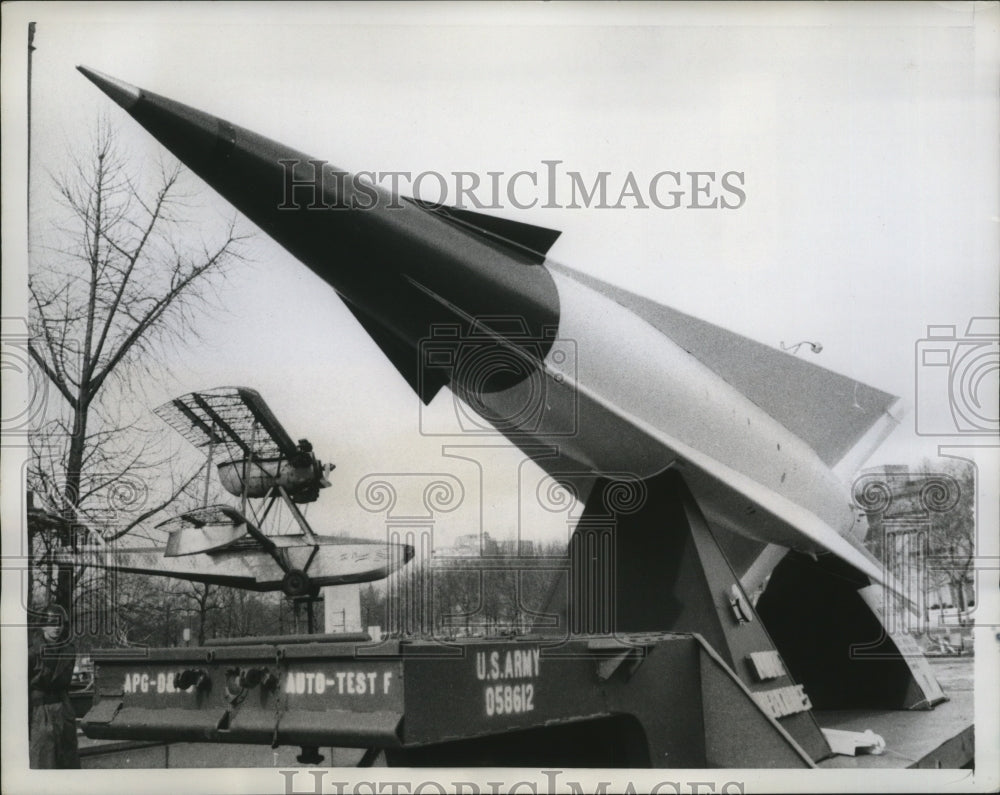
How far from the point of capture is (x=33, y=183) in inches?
159

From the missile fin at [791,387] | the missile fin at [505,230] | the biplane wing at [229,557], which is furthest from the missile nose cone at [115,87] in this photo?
the missile fin at [791,387]

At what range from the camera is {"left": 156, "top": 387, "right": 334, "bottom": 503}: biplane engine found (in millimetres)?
4230

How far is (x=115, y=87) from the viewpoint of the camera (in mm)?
3943

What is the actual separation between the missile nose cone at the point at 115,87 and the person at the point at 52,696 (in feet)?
6.10

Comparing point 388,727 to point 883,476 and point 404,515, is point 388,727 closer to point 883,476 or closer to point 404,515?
point 404,515

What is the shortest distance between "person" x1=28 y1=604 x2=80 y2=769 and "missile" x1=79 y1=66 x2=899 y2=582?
1.61 metres

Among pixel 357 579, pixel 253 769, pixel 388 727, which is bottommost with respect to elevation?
pixel 253 769

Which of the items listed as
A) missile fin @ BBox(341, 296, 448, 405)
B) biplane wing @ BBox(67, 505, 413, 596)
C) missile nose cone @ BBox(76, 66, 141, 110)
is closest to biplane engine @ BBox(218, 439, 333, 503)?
biplane wing @ BBox(67, 505, 413, 596)

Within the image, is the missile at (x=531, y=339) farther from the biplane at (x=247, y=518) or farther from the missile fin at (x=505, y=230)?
the biplane at (x=247, y=518)

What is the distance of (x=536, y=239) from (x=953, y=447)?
5.84 ft

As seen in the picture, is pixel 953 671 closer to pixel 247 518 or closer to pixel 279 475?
pixel 279 475

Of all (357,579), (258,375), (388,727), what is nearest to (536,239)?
(258,375)

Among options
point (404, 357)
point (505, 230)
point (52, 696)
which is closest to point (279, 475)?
point (404, 357)

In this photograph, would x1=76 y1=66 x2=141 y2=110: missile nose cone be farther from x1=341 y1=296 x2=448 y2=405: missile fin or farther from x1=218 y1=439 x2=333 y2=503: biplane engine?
x1=218 y1=439 x2=333 y2=503: biplane engine
